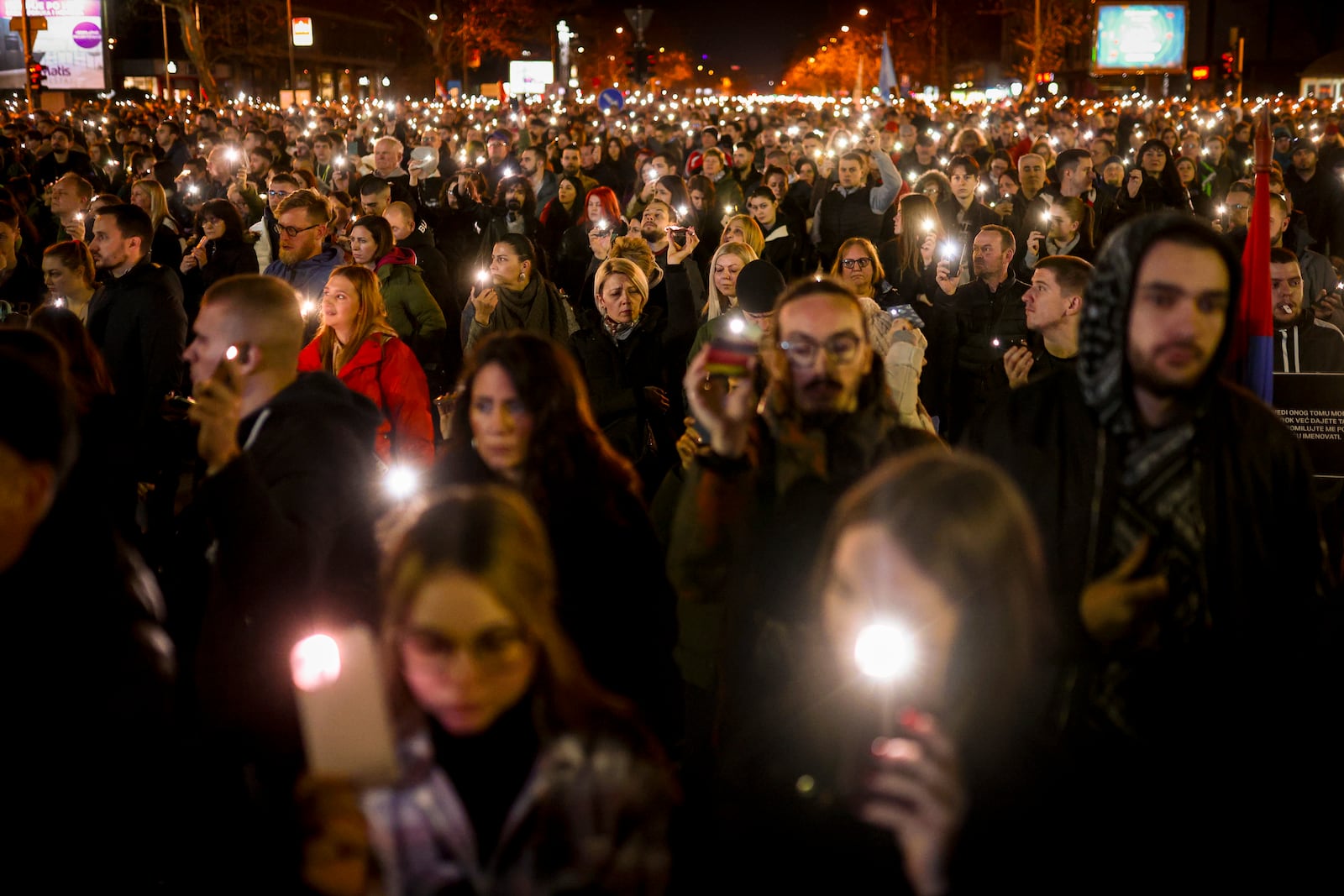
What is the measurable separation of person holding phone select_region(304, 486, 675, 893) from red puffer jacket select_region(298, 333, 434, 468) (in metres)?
3.53

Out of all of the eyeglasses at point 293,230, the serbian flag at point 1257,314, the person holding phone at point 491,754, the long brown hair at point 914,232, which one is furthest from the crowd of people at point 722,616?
the long brown hair at point 914,232

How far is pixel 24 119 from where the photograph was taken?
72.2 feet

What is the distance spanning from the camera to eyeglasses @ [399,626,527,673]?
230 centimetres

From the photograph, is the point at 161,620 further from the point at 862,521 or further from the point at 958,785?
the point at 958,785

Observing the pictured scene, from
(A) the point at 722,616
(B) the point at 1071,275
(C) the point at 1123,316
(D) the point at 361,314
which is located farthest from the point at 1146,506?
(D) the point at 361,314

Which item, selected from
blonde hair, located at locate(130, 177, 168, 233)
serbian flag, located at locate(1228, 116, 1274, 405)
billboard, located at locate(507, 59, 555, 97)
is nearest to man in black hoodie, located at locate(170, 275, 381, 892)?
serbian flag, located at locate(1228, 116, 1274, 405)

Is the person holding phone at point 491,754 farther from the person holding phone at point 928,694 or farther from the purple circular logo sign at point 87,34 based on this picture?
the purple circular logo sign at point 87,34

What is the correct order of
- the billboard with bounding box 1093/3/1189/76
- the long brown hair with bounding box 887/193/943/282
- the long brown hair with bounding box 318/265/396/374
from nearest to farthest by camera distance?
1. the long brown hair with bounding box 318/265/396/374
2. the long brown hair with bounding box 887/193/943/282
3. the billboard with bounding box 1093/3/1189/76

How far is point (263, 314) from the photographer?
13.2 feet

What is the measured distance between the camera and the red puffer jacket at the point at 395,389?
19.2ft

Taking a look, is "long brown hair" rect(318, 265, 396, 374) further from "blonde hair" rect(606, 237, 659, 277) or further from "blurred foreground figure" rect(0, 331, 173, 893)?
"blurred foreground figure" rect(0, 331, 173, 893)

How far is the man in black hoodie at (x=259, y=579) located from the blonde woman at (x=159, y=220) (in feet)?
20.5

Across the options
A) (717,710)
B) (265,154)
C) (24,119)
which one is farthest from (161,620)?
(24,119)

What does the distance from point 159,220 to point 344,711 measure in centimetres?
862
